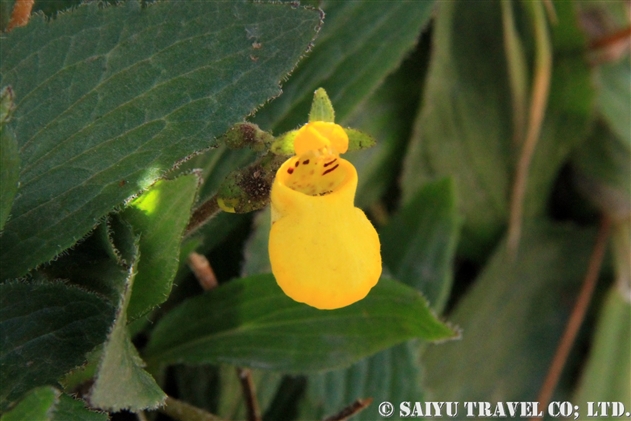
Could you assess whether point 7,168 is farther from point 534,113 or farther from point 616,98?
point 616,98

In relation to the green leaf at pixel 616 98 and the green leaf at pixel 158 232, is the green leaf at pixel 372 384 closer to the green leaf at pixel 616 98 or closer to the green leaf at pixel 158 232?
the green leaf at pixel 158 232

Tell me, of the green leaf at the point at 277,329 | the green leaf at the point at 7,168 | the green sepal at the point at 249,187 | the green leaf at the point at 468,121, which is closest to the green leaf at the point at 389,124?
the green leaf at the point at 468,121

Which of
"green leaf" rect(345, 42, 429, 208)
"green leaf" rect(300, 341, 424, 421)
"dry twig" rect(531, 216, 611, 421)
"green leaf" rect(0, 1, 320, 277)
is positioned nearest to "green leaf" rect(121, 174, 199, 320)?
"green leaf" rect(0, 1, 320, 277)

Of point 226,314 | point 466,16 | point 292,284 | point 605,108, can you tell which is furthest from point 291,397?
point 605,108

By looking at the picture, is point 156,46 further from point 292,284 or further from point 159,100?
point 292,284

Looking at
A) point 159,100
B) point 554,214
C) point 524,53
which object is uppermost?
point 159,100

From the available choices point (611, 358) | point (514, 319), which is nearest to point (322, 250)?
point (514, 319)
